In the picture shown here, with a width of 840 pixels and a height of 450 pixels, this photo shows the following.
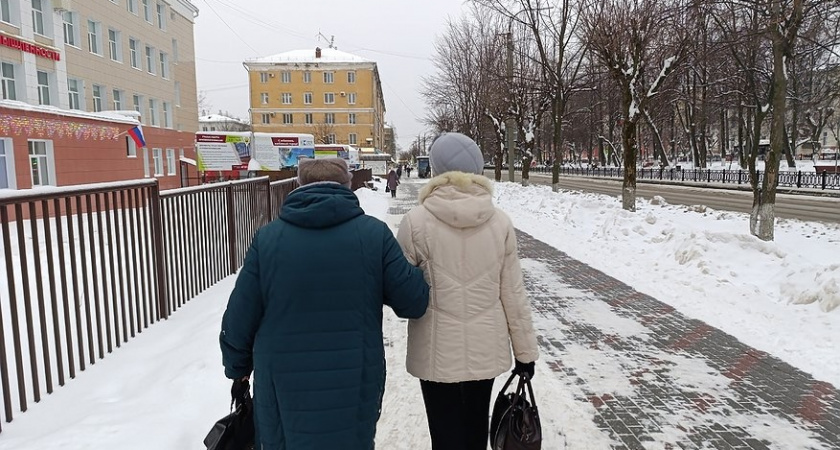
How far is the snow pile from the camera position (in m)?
5.56

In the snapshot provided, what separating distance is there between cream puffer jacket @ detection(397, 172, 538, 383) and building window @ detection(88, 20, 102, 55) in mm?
31433

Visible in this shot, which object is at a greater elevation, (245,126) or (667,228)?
(245,126)

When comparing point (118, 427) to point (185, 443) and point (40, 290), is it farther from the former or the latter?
point (40, 290)

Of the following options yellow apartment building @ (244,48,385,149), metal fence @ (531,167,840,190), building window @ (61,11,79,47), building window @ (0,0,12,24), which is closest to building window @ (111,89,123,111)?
building window @ (61,11,79,47)

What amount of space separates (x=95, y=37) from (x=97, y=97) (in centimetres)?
296

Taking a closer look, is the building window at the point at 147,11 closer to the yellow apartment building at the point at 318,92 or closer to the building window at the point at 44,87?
the building window at the point at 44,87

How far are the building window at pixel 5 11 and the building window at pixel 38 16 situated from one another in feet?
5.87

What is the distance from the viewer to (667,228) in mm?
11039

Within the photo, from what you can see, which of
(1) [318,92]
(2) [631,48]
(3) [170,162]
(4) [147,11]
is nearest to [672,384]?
(2) [631,48]

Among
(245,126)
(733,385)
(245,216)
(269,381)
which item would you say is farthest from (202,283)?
(245,126)

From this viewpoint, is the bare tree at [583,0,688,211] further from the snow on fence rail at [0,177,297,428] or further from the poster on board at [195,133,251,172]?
the poster on board at [195,133,251,172]

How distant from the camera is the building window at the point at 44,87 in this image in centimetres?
2416

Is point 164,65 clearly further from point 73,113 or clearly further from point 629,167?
point 629,167

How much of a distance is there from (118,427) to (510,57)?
27035 mm
